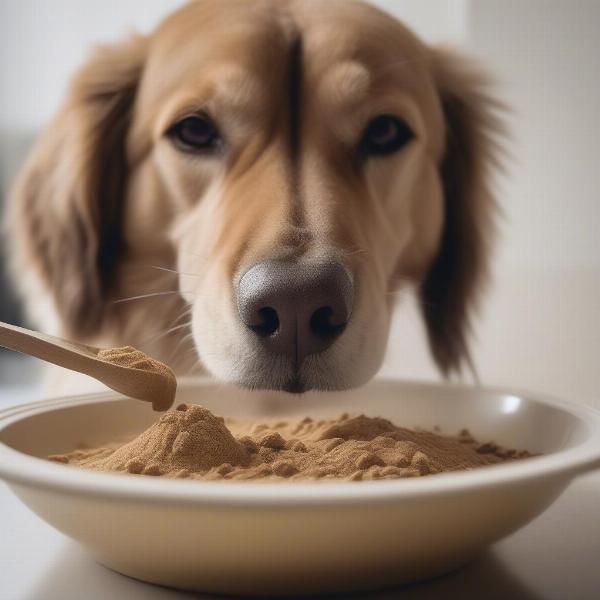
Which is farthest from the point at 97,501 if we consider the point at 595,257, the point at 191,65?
the point at 595,257

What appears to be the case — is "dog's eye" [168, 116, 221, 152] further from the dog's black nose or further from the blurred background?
the blurred background

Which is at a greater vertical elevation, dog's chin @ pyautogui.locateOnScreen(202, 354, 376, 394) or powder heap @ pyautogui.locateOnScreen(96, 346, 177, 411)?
powder heap @ pyautogui.locateOnScreen(96, 346, 177, 411)

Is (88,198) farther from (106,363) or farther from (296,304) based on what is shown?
(106,363)

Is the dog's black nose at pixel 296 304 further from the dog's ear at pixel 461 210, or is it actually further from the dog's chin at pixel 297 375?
the dog's ear at pixel 461 210

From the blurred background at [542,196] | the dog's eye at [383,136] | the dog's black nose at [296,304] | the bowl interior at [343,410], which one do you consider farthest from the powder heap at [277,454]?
the blurred background at [542,196]

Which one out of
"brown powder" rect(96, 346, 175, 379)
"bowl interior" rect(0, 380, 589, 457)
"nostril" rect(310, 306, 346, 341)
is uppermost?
"nostril" rect(310, 306, 346, 341)

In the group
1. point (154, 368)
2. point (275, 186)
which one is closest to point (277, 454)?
point (154, 368)

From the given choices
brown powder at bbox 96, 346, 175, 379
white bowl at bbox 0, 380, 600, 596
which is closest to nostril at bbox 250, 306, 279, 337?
brown powder at bbox 96, 346, 175, 379
